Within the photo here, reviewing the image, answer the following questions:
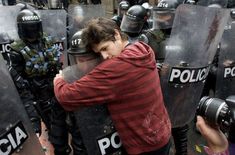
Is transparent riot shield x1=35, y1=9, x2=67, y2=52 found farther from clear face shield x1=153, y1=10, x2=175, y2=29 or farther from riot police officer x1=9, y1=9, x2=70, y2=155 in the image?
clear face shield x1=153, y1=10, x2=175, y2=29

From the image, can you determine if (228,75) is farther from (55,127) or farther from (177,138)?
(55,127)

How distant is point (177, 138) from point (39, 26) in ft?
6.30

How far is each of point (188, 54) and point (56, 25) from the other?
2.54 meters

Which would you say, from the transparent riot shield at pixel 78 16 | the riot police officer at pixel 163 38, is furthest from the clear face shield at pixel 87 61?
the transparent riot shield at pixel 78 16

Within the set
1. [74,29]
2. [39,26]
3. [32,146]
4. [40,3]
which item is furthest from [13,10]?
[40,3]

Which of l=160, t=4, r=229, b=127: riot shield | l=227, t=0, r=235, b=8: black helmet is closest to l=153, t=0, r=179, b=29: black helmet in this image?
l=160, t=4, r=229, b=127: riot shield

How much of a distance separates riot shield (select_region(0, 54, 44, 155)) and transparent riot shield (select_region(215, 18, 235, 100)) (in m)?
2.07

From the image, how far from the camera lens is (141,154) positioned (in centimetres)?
205

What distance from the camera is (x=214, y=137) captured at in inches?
57.1

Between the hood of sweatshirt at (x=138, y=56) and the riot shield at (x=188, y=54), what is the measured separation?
0.91 m

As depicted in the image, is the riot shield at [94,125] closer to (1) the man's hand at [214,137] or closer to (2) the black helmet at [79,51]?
(2) the black helmet at [79,51]

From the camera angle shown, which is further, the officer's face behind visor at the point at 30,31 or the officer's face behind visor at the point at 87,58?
the officer's face behind visor at the point at 30,31

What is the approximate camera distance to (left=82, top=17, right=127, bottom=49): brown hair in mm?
1850

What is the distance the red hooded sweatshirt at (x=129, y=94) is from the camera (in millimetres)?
1764
